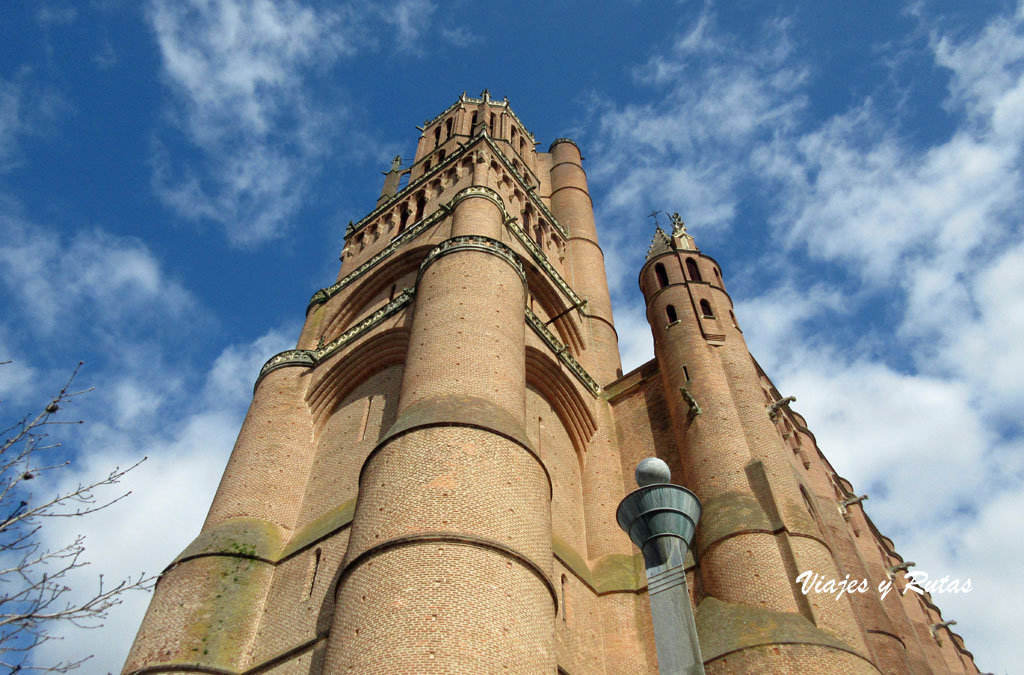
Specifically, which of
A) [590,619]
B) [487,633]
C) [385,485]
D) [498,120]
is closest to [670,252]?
[590,619]

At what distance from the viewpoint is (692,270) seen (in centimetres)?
1934

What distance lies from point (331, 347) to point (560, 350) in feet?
17.2

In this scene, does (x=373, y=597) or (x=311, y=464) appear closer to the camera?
(x=373, y=597)

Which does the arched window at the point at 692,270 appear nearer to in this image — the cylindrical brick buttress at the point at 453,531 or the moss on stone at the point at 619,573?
the cylindrical brick buttress at the point at 453,531

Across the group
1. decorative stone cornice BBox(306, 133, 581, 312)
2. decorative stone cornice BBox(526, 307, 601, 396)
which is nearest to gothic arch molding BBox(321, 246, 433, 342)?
decorative stone cornice BBox(306, 133, 581, 312)

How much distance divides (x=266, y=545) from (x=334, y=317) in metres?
8.72

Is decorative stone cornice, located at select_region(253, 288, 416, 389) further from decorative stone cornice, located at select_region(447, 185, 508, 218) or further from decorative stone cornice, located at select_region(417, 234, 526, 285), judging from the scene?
decorative stone cornice, located at select_region(447, 185, 508, 218)

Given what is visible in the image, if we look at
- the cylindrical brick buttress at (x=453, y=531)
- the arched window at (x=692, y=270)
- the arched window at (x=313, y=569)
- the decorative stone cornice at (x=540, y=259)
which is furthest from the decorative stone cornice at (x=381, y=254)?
the arched window at (x=313, y=569)

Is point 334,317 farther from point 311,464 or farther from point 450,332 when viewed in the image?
point 450,332

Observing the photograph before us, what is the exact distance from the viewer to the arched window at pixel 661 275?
19.2 meters

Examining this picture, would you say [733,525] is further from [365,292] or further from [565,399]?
[365,292]

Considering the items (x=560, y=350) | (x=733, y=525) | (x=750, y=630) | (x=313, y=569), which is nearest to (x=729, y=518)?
(x=733, y=525)

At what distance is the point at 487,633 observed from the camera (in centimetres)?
862

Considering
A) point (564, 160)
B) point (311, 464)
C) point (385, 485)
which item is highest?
point (564, 160)
